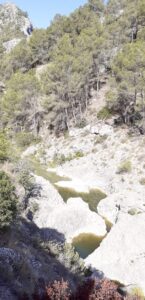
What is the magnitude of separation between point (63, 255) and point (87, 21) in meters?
69.6

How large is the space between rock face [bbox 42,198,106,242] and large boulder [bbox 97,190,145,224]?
8.06ft

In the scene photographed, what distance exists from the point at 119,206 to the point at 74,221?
6.34 m

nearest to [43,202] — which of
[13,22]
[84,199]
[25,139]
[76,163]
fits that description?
[84,199]

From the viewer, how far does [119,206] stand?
108 ft

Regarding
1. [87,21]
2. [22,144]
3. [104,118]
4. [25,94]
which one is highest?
[87,21]

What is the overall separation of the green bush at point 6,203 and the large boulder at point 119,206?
16.3 meters

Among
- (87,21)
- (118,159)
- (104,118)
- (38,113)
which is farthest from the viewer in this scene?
(87,21)

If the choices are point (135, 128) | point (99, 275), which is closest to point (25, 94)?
point (135, 128)

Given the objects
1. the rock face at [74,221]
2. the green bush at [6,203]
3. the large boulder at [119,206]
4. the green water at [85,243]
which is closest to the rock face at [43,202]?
the rock face at [74,221]

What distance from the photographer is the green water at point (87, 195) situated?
36.1 m

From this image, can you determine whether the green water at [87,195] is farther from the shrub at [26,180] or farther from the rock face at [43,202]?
→ the shrub at [26,180]

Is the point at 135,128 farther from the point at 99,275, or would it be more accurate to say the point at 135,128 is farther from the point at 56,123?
the point at 99,275

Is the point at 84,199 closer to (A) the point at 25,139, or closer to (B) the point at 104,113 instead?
(B) the point at 104,113

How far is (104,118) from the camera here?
54562 millimetres
